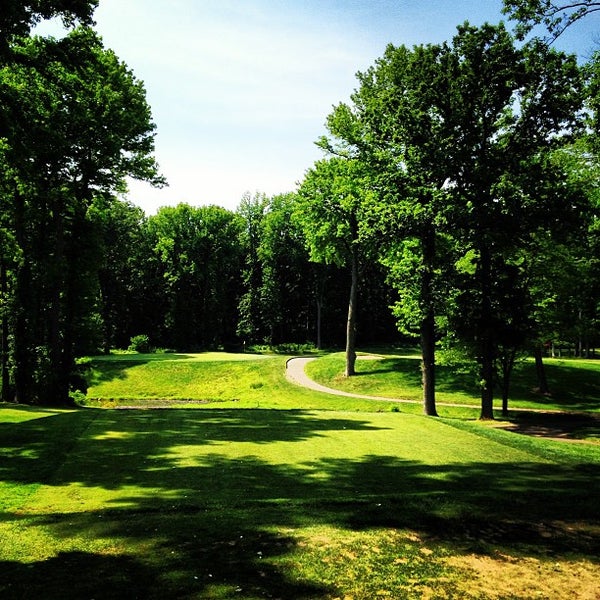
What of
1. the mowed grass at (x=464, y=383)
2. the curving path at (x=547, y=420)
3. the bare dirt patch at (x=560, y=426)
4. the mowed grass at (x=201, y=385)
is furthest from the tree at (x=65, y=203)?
the bare dirt patch at (x=560, y=426)

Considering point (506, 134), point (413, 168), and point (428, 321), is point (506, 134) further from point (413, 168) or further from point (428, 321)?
point (428, 321)

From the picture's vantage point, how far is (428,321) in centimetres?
2586

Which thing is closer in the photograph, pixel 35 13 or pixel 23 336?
pixel 35 13

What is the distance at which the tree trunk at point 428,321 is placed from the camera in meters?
24.9

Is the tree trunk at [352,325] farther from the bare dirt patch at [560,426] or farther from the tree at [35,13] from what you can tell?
the tree at [35,13]

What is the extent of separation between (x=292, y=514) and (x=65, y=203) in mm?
22284

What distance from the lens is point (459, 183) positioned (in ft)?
76.6

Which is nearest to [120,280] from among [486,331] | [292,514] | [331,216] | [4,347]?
[331,216]

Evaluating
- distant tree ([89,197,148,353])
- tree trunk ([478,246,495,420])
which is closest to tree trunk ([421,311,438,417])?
tree trunk ([478,246,495,420])

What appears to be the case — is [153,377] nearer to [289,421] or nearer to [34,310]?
[34,310]

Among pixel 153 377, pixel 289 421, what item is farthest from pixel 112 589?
pixel 153 377

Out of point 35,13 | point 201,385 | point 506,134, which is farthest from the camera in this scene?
point 201,385

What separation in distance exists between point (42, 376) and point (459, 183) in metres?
23.5

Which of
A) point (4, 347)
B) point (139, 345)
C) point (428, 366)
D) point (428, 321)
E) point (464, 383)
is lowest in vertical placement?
point (464, 383)
